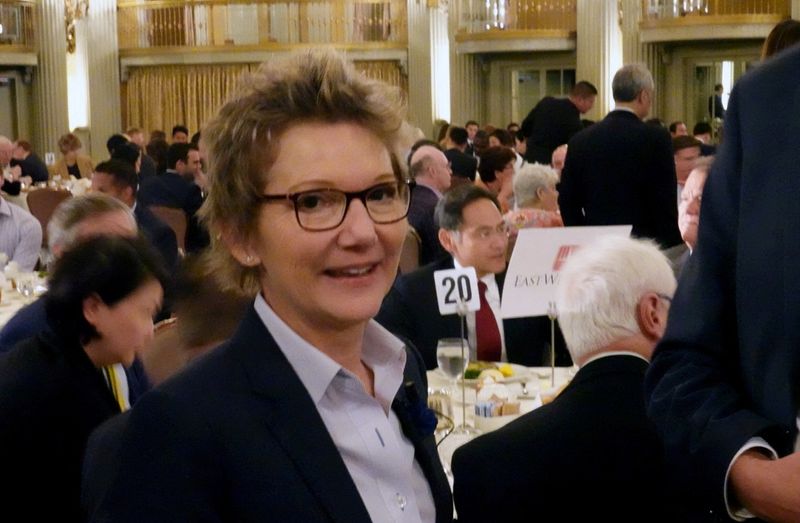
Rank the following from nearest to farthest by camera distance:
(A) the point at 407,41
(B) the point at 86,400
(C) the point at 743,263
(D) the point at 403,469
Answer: (C) the point at 743,263 < (D) the point at 403,469 < (B) the point at 86,400 < (A) the point at 407,41

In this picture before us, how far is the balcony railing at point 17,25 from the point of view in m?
20.7

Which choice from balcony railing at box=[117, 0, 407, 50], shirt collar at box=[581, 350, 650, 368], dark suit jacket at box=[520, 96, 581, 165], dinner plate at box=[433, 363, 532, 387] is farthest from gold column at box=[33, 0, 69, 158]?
shirt collar at box=[581, 350, 650, 368]

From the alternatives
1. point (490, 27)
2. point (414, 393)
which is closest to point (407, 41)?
point (490, 27)

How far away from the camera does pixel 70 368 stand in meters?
2.93

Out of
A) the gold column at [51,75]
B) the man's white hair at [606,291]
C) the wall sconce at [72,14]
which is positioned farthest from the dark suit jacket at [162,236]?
the wall sconce at [72,14]

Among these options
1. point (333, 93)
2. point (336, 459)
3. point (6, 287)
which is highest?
point (333, 93)

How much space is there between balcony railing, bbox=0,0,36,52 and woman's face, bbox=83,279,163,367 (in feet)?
60.3

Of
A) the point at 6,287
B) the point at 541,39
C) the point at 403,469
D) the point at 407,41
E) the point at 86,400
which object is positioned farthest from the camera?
the point at 407,41

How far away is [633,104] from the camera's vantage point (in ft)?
22.8

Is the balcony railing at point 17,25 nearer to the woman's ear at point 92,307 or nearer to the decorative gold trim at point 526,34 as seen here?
the decorative gold trim at point 526,34

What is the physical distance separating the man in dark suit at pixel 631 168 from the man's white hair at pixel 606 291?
399 cm

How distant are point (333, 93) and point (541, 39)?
1741 cm

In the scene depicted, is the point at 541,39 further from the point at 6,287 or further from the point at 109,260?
the point at 109,260

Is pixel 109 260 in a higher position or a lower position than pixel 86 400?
higher
